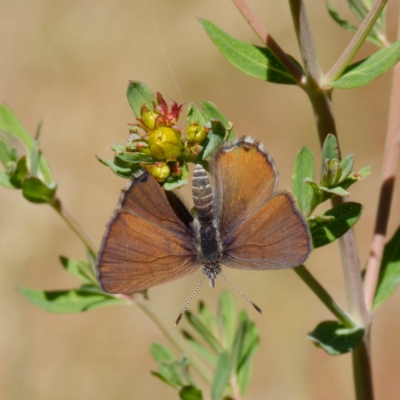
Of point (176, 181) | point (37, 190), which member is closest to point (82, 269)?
point (37, 190)

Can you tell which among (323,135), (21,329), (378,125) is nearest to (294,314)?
(378,125)

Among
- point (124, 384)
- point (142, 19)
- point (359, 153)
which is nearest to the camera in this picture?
point (124, 384)

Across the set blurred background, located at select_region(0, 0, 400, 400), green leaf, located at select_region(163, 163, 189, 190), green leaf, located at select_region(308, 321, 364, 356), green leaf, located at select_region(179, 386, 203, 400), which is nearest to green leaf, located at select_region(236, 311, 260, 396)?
green leaf, located at select_region(179, 386, 203, 400)

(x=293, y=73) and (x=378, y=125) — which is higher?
(x=293, y=73)

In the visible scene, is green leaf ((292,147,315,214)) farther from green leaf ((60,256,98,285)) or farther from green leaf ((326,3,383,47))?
green leaf ((60,256,98,285))

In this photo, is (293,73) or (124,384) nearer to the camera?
(293,73)

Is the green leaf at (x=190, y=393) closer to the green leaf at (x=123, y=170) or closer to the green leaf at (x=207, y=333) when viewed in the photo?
the green leaf at (x=207, y=333)

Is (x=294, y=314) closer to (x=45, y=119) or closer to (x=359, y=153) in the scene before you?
(x=359, y=153)

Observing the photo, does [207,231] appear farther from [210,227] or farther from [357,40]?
[357,40]
